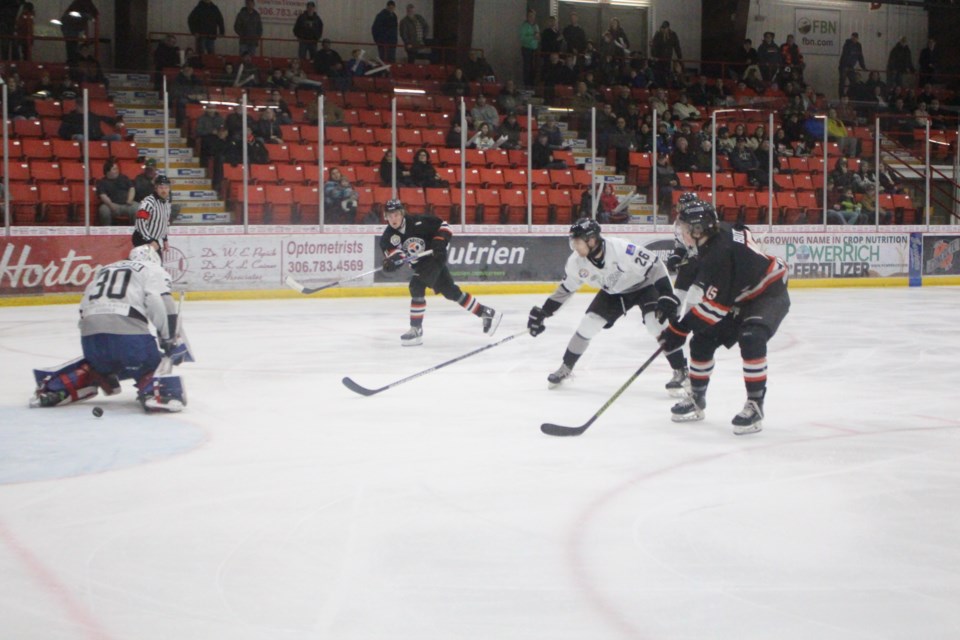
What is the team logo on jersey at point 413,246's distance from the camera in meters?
8.85

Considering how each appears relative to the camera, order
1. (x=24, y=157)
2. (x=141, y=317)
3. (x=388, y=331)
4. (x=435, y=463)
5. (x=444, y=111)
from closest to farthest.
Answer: (x=435, y=463), (x=141, y=317), (x=388, y=331), (x=24, y=157), (x=444, y=111)

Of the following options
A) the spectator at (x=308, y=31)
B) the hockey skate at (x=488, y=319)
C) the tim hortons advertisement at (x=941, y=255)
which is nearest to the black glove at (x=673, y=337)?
the hockey skate at (x=488, y=319)

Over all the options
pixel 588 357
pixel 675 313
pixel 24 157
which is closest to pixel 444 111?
pixel 24 157

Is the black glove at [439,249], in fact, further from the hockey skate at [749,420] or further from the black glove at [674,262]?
the hockey skate at [749,420]

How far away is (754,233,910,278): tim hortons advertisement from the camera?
15.0 m

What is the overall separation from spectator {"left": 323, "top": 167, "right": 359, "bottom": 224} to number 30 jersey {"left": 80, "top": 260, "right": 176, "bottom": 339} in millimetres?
7147

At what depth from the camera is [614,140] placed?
560 inches

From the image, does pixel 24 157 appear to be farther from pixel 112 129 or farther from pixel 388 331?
pixel 388 331

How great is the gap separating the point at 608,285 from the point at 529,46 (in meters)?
11.9

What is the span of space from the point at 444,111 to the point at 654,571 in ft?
36.8

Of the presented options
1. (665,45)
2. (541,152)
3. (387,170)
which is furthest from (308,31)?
(665,45)

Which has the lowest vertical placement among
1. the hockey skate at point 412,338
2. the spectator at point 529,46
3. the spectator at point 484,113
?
the hockey skate at point 412,338

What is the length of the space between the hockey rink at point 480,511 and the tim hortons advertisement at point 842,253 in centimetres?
818

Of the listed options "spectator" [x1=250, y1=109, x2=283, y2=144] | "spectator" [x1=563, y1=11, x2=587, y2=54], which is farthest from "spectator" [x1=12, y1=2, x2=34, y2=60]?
"spectator" [x1=563, y1=11, x2=587, y2=54]
